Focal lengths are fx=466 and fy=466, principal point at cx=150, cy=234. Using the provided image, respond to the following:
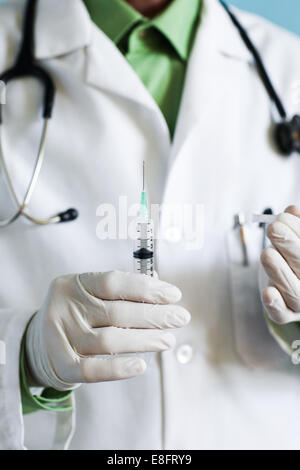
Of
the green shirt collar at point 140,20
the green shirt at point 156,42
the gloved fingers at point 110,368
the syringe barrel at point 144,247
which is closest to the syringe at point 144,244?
the syringe barrel at point 144,247

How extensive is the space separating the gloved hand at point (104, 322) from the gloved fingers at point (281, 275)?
4.8 inches

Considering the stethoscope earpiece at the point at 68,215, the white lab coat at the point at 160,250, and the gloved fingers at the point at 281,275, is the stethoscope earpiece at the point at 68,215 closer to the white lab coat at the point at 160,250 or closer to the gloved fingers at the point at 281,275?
the white lab coat at the point at 160,250

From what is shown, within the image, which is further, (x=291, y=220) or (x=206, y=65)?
(x=206, y=65)

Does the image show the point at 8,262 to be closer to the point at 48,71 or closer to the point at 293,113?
the point at 48,71

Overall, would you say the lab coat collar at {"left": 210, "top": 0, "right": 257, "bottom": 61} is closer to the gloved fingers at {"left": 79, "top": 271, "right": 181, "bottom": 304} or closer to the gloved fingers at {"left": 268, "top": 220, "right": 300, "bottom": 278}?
the gloved fingers at {"left": 268, "top": 220, "right": 300, "bottom": 278}

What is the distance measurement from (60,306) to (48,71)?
410mm

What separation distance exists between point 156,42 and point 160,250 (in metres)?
0.41

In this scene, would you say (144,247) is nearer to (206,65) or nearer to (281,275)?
(281,275)

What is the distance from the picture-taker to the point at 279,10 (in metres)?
0.79

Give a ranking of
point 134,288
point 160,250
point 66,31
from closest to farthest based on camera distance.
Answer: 1. point 134,288
2. point 160,250
3. point 66,31

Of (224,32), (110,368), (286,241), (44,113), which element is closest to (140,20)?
(224,32)

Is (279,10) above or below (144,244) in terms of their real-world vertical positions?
above
